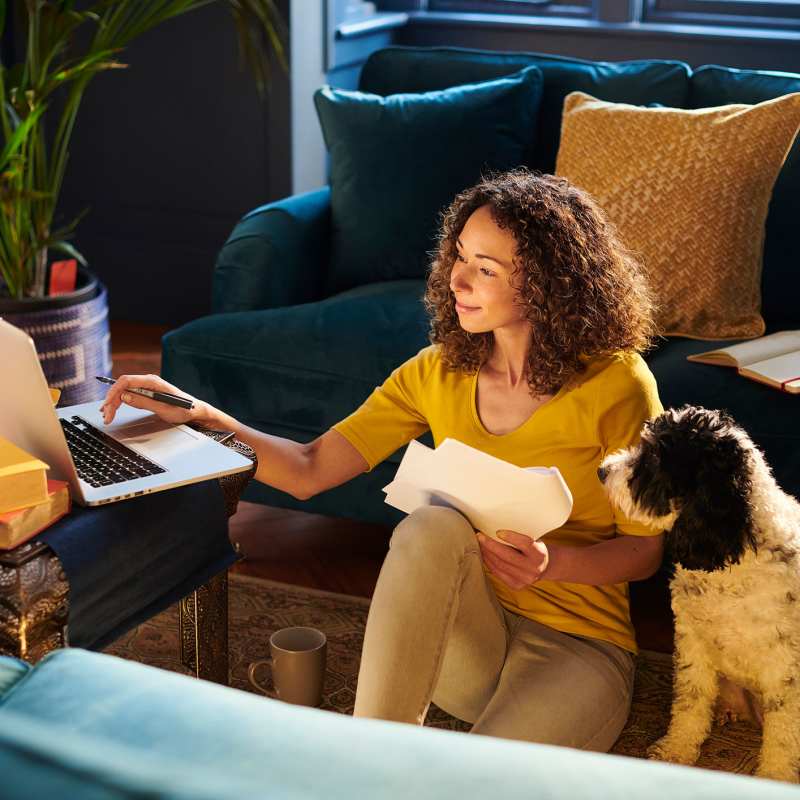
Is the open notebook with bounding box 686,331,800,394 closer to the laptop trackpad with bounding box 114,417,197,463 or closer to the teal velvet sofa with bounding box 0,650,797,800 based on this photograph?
the laptop trackpad with bounding box 114,417,197,463

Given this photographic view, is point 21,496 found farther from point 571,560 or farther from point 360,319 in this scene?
point 360,319

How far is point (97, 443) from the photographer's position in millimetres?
1628

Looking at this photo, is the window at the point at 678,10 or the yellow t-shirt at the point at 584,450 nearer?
the yellow t-shirt at the point at 584,450

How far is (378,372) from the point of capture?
2.53 m

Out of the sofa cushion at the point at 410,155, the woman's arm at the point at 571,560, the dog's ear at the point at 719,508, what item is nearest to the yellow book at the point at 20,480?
the woman's arm at the point at 571,560

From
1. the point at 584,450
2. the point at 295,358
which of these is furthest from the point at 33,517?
the point at 295,358

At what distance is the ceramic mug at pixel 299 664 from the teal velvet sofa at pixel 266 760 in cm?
145

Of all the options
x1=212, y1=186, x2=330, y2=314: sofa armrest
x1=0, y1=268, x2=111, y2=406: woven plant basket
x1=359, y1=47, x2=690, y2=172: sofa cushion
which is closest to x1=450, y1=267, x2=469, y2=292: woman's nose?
x1=212, y1=186, x2=330, y2=314: sofa armrest

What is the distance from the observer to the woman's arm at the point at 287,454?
1732mm

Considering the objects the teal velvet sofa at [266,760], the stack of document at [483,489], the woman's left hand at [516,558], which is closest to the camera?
the teal velvet sofa at [266,760]

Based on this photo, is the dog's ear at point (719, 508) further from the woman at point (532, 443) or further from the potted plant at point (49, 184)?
the potted plant at point (49, 184)

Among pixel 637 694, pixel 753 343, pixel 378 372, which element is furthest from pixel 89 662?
pixel 753 343

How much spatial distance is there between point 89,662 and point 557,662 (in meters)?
1.19

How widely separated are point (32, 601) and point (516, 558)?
64cm
